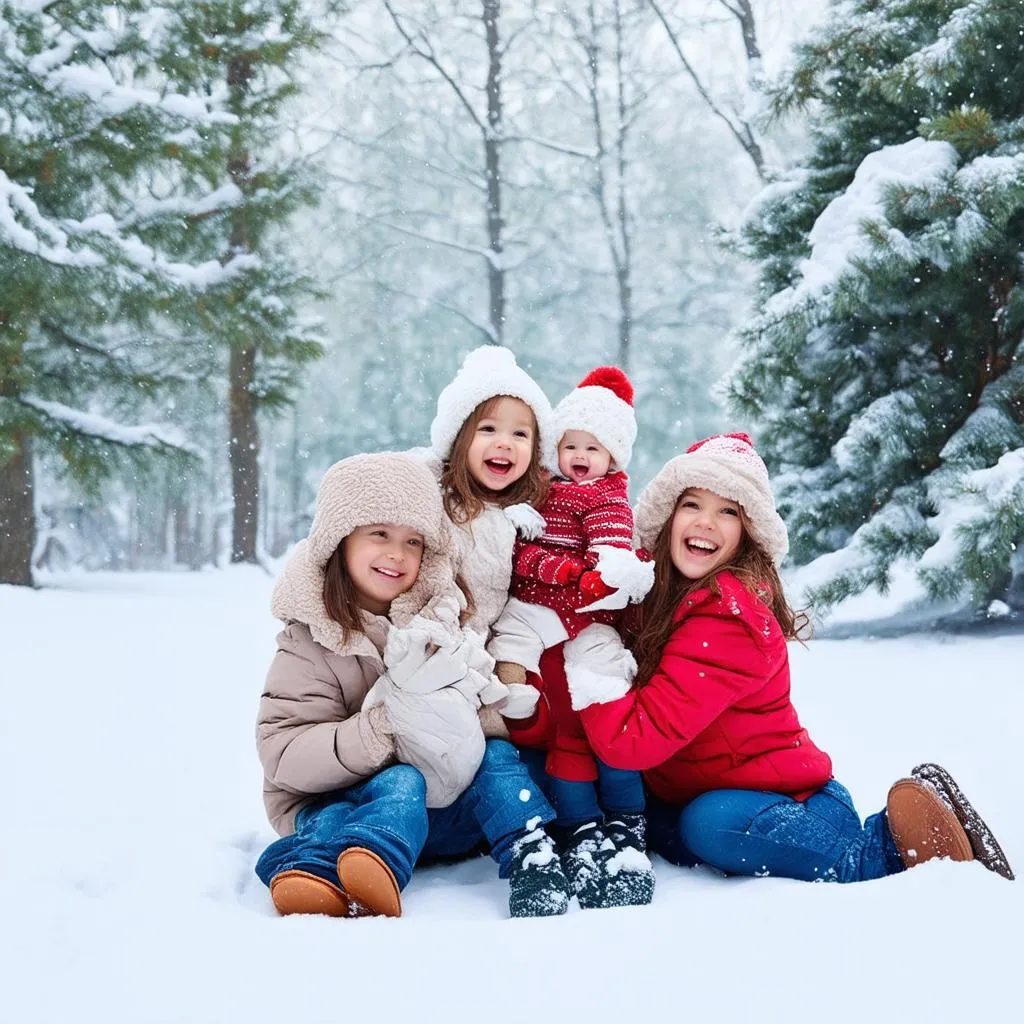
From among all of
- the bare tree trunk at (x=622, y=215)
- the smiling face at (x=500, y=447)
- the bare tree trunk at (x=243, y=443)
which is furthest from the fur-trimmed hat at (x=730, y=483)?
the bare tree trunk at (x=622, y=215)

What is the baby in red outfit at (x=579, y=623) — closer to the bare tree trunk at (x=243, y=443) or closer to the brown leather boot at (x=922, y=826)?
the brown leather boot at (x=922, y=826)

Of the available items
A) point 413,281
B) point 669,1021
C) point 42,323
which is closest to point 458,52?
point 413,281

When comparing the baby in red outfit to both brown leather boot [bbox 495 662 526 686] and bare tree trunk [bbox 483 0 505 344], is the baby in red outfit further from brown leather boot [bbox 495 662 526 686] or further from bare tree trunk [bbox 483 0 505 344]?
bare tree trunk [bbox 483 0 505 344]

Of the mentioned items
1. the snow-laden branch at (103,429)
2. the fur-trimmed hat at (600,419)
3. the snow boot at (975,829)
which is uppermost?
the snow-laden branch at (103,429)

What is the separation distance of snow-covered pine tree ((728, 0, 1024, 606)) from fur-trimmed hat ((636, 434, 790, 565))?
Result: 101 inches

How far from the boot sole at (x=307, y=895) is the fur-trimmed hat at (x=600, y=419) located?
142cm

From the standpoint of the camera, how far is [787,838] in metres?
2.31

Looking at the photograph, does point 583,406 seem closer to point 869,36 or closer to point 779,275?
point 779,275

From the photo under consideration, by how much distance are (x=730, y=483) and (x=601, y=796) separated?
35.0 inches

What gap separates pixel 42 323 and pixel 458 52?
851 centimetres

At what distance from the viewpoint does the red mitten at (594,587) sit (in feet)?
8.16

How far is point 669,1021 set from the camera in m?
1.41

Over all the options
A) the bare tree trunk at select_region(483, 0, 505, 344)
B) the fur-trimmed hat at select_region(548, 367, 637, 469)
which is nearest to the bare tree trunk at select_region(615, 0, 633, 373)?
the bare tree trunk at select_region(483, 0, 505, 344)

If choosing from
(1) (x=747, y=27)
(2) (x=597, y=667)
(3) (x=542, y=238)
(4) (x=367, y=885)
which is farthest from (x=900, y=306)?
(3) (x=542, y=238)
